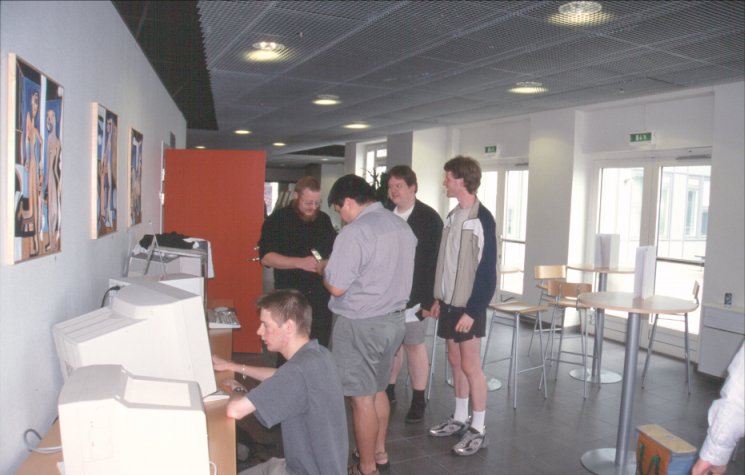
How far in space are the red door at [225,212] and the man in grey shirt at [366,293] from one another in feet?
9.09

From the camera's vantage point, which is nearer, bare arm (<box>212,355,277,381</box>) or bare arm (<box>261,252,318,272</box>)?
bare arm (<box>212,355,277,381</box>)

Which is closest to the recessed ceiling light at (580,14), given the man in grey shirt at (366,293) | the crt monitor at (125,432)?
the man in grey shirt at (366,293)

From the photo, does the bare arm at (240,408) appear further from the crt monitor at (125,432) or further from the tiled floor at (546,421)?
the tiled floor at (546,421)

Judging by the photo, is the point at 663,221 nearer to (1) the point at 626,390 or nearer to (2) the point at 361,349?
(1) the point at 626,390

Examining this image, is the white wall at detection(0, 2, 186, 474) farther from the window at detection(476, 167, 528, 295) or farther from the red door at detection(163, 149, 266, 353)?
the window at detection(476, 167, 528, 295)

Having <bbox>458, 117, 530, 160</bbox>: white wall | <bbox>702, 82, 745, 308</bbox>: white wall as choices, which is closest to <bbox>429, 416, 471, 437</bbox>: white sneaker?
<bbox>702, 82, 745, 308</bbox>: white wall

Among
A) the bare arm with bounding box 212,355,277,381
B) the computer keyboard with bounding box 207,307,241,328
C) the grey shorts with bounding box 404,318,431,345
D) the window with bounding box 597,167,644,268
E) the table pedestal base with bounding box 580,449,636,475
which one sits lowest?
the table pedestal base with bounding box 580,449,636,475

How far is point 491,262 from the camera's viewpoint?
330 centimetres

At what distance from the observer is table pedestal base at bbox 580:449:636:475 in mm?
3250

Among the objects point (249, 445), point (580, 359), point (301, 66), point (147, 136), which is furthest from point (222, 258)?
point (580, 359)

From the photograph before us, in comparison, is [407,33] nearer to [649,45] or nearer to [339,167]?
[649,45]

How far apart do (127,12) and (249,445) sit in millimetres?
2329

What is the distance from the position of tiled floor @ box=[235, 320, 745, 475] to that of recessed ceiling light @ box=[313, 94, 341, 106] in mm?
2917

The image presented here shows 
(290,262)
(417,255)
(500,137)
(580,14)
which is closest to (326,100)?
(500,137)
